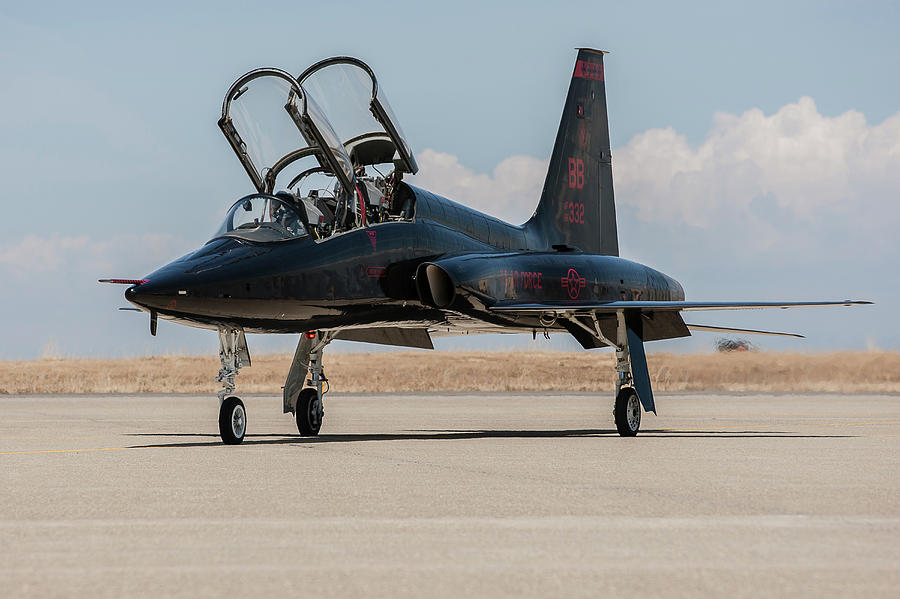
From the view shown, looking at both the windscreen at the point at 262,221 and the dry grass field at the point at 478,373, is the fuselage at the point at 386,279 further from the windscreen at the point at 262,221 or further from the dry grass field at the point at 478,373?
the dry grass field at the point at 478,373

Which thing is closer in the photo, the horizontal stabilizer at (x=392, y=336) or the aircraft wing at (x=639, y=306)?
the aircraft wing at (x=639, y=306)

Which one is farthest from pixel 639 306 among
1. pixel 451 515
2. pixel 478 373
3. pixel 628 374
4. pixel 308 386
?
pixel 478 373

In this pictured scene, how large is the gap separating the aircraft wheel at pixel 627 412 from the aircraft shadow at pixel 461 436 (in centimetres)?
27

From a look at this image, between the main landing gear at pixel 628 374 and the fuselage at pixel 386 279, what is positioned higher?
the fuselage at pixel 386 279

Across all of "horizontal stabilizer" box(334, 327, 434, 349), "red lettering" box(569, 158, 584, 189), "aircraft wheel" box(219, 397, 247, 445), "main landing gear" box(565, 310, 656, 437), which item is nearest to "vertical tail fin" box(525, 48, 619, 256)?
"red lettering" box(569, 158, 584, 189)

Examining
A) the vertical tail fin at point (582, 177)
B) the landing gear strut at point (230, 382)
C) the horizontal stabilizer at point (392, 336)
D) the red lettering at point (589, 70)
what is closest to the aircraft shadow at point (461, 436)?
the landing gear strut at point (230, 382)

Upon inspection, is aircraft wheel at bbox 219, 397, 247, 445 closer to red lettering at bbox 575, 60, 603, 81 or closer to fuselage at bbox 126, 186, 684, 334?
fuselage at bbox 126, 186, 684, 334

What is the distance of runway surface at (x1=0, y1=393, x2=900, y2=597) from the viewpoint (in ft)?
17.4

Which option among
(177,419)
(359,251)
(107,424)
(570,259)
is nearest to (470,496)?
(359,251)

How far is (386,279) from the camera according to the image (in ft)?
51.5

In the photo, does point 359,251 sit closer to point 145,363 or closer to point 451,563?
point 451,563

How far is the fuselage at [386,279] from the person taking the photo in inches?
527

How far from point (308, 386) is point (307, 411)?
506 mm

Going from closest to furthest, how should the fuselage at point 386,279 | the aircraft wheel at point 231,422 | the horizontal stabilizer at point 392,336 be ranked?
the fuselage at point 386,279, the aircraft wheel at point 231,422, the horizontal stabilizer at point 392,336
